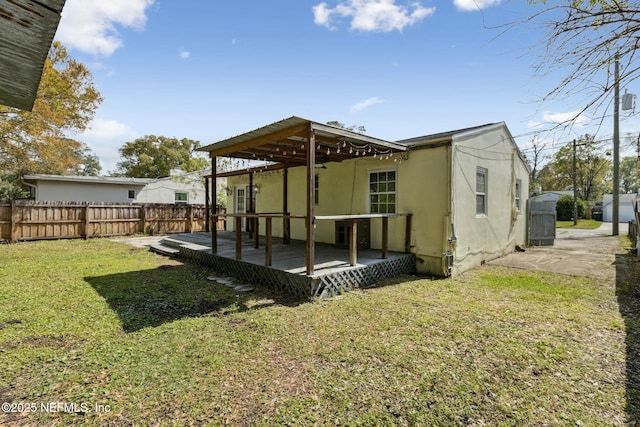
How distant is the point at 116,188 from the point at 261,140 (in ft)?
51.6

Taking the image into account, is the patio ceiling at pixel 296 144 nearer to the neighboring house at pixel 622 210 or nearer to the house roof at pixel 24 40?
the house roof at pixel 24 40

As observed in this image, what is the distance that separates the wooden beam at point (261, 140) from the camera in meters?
5.02

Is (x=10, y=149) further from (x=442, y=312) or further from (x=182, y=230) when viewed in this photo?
(x=442, y=312)

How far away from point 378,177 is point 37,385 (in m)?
7.03

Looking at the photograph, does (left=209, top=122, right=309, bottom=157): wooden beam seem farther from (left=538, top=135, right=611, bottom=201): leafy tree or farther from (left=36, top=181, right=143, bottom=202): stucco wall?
(left=538, top=135, right=611, bottom=201): leafy tree

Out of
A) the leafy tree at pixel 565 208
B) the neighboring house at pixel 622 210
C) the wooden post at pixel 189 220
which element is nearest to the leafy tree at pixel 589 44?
the wooden post at pixel 189 220

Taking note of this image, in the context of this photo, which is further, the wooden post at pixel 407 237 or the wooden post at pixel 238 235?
the wooden post at pixel 407 237

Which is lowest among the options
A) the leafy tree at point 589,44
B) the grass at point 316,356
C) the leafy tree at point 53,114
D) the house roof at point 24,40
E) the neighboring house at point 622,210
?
the grass at point 316,356

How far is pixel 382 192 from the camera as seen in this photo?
308 inches

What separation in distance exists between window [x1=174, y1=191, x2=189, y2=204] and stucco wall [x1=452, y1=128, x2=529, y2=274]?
17929 millimetres

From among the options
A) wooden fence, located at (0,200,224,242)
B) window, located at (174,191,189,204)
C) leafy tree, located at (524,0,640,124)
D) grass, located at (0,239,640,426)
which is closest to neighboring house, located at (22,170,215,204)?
window, located at (174,191,189,204)

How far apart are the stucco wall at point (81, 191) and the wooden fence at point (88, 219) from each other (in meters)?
4.24

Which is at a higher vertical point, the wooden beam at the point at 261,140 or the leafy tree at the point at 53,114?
the leafy tree at the point at 53,114

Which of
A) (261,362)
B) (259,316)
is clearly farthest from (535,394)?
(259,316)
